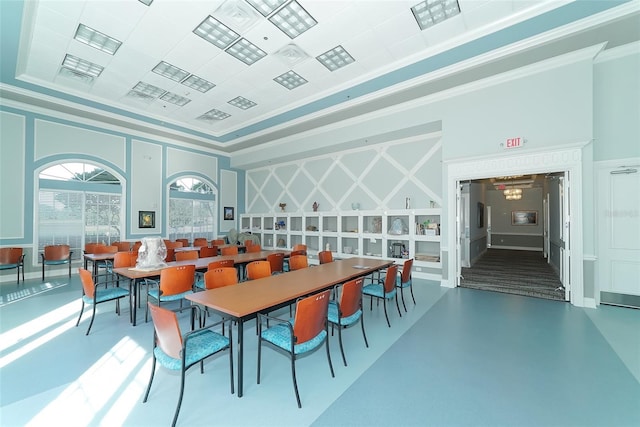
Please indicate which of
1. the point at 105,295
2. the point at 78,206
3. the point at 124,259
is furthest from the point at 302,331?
the point at 78,206

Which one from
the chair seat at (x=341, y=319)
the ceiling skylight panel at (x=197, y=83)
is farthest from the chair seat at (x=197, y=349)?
the ceiling skylight panel at (x=197, y=83)

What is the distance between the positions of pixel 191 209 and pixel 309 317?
8537mm

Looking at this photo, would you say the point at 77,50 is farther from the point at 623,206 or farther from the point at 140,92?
the point at 623,206

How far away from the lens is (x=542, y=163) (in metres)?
4.67

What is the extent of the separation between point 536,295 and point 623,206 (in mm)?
1987

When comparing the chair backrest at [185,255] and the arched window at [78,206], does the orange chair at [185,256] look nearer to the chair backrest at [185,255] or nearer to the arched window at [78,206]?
the chair backrest at [185,255]

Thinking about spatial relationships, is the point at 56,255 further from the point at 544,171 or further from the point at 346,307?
the point at 544,171

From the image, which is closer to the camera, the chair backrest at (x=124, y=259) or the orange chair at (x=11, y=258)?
the chair backrest at (x=124, y=259)

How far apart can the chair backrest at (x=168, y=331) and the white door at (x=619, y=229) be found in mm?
6220

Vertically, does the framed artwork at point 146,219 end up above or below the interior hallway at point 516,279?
above

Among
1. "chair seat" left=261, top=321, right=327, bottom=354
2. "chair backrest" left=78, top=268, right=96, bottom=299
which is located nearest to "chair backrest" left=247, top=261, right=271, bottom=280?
"chair seat" left=261, top=321, right=327, bottom=354

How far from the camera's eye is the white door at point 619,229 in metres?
4.31

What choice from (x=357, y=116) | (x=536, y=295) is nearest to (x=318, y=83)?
(x=357, y=116)

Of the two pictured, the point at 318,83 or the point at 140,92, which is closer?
the point at 318,83
